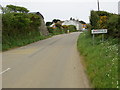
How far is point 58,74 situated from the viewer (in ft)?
27.1

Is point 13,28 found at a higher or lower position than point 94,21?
lower

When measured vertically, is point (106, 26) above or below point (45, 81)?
above

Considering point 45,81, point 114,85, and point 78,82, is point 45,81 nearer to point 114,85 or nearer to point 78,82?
point 78,82

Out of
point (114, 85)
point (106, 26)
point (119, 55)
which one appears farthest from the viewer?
point (106, 26)

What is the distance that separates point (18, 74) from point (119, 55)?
5.08 m

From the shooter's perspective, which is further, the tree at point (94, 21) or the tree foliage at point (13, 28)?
the tree at point (94, 21)

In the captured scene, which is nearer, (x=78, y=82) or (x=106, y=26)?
(x=78, y=82)

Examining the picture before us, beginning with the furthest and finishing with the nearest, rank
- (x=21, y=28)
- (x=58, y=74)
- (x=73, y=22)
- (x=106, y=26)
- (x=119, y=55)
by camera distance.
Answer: (x=73, y=22) < (x=21, y=28) < (x=106, y=26) < (x=119, y=55) < (x=58, y=74)

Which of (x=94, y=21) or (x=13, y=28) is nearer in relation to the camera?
(x=94, y=21)

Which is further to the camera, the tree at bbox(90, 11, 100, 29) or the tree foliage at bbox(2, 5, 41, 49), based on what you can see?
the tree at bbox(90, 11, 100, 29)

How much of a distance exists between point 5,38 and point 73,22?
94.6m

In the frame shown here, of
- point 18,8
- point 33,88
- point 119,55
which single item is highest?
point 18,8

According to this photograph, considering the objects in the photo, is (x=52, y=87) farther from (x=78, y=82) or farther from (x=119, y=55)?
(x=119, y=55)

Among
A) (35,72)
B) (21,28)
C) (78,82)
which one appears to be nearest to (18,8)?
(21,28)
